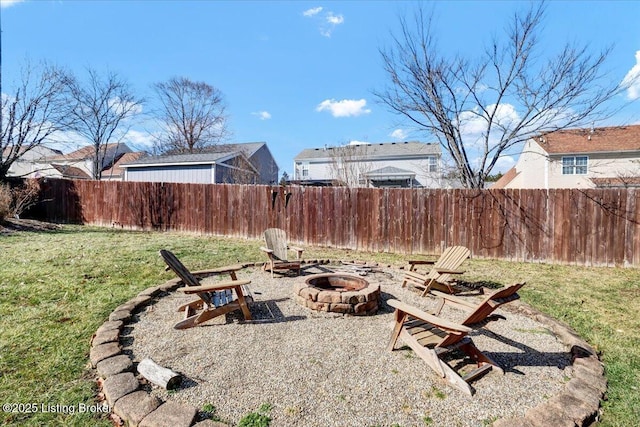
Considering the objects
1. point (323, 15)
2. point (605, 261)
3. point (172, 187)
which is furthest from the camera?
point (172, 187)

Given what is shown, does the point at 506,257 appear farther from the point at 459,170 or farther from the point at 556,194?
the point at 459,170

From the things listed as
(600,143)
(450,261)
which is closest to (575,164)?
(600,143)

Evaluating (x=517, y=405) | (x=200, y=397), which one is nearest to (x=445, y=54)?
(x=517, y=405)

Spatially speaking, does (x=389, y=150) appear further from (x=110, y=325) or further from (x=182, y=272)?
(x=110, y=325)

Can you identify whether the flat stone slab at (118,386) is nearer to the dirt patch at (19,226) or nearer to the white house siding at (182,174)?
the dirt patch at (19,226)

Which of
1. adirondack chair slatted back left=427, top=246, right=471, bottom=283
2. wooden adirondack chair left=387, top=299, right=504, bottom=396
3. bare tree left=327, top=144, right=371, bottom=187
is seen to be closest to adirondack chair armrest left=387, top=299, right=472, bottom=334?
wooden adirondack chair left=387, top=299, right=504, bottom=396

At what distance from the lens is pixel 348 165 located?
2208cm

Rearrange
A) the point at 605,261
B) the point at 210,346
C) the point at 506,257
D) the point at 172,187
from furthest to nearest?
the point at 172,187 → the point at 506,257 → the point at 605,261 → the point at 210,346

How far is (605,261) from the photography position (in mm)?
7875

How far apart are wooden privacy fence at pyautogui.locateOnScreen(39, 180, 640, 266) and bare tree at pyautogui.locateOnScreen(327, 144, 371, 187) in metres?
10.4

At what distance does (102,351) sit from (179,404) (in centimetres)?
127

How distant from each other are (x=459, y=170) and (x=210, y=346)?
10306 millimetres

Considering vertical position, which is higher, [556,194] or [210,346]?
[556,194]

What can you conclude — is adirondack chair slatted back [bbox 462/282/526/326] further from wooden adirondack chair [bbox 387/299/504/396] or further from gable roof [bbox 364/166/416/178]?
gable roof [bbox 364/166/416/178]
